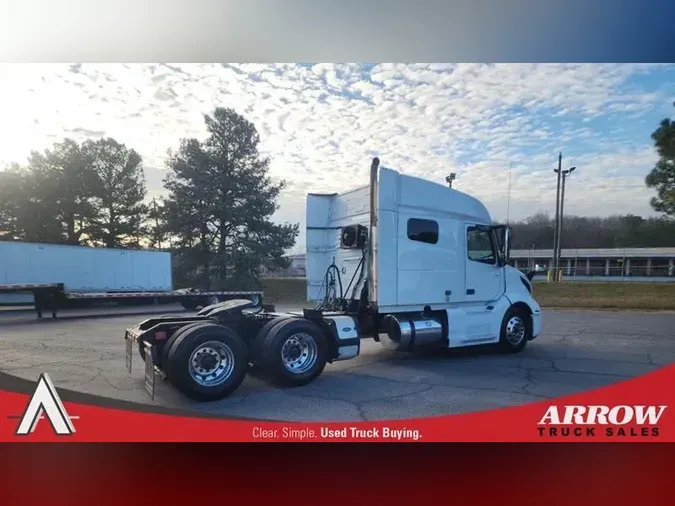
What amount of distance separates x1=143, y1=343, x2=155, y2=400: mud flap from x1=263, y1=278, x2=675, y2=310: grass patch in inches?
40.6

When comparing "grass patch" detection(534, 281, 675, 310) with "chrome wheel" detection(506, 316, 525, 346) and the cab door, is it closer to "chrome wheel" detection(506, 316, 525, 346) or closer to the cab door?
"chrome wheel" detection(506, 316, 525, 346)

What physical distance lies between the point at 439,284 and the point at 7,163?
3.93m

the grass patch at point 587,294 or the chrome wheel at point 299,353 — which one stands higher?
the grass patch at point 587,294

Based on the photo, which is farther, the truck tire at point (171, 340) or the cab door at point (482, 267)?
the cab door at point (482, 267)

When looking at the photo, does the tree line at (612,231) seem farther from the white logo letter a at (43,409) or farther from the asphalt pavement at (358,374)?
the white logo letter a at (43,409)

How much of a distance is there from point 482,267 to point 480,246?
264 mm

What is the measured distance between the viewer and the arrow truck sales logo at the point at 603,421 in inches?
112

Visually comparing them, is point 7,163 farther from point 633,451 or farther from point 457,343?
point 633,451

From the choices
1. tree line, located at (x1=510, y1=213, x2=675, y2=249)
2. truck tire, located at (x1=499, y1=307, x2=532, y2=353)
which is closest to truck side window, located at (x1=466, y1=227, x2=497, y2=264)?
truck tire, located at (x1=499, y1=307, x2=532, y2=353)

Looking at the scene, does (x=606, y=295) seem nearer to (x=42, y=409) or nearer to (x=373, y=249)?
(x=373, y=249)

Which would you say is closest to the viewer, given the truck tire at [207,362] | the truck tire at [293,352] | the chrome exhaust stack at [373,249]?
the truck tire at [207,362]

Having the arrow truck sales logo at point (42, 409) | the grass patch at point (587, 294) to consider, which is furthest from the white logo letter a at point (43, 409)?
the grass patch at point (587, 294)

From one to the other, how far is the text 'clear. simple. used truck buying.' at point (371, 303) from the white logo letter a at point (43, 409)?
→ 2.00 feet
